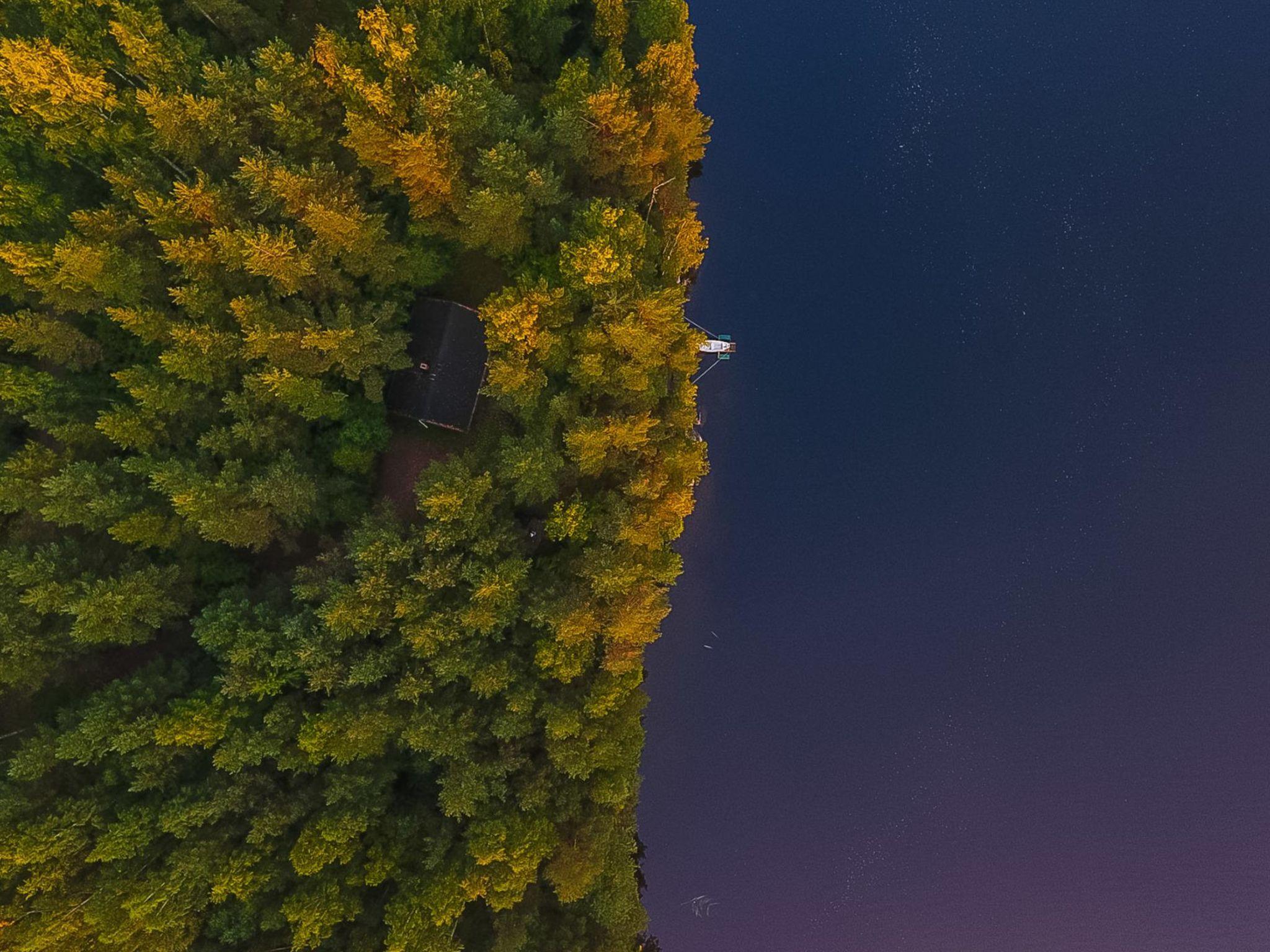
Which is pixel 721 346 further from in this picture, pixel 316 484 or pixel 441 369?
pixel 316 484

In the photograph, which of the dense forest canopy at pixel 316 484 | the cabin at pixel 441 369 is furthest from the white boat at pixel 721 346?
the cabin at pixel 441 369

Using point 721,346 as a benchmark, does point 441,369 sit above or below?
below

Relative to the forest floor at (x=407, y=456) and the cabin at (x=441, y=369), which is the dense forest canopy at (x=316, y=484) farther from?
the forest floor at (x=407, y=456)

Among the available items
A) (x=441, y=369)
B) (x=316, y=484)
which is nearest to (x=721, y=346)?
(x=441, y=369)

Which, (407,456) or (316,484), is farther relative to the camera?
(407,456)

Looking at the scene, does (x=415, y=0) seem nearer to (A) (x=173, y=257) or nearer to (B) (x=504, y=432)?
(A) (x=173, y=257)

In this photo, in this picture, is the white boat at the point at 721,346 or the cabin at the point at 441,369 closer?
the cabin at the point at 441,369

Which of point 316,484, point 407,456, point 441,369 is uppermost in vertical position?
point 441,369
